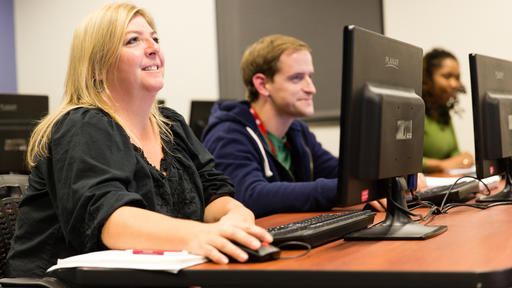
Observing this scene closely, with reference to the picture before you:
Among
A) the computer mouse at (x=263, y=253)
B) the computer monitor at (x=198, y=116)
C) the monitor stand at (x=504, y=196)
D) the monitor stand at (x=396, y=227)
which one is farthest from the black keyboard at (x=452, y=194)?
the computer monitor at (x=198, y=116)

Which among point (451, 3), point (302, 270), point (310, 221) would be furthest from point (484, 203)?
point (451, 3)

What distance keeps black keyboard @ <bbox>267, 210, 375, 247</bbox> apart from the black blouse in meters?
0.30

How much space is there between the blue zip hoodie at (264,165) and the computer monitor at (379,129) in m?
0.49

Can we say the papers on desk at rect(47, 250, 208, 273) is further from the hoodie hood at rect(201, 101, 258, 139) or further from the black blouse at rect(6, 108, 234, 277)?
the hoodie hood at rect(201, 101, 258, 139)

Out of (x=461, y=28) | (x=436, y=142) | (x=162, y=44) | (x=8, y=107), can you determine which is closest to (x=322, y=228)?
(x=8, y=107)

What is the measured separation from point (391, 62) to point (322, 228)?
0.40 metres

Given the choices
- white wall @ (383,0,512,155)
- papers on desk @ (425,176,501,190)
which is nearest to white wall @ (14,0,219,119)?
white wall @ (383,0,512,155)

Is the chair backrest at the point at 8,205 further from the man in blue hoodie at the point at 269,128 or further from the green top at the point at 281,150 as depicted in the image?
the green top at the point at 281,150

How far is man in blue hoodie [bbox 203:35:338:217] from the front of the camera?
7.09 feet

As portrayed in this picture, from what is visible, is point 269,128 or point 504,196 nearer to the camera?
point 504,196

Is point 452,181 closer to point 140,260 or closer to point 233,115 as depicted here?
point 233,115

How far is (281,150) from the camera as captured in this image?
2541mm

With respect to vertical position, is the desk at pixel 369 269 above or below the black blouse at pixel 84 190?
below

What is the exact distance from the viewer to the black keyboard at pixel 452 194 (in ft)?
6.20
